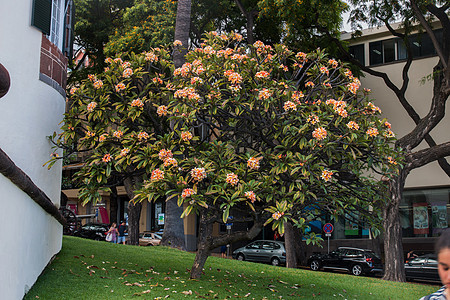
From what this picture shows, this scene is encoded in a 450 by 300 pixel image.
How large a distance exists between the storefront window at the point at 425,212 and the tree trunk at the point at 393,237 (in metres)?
11.0

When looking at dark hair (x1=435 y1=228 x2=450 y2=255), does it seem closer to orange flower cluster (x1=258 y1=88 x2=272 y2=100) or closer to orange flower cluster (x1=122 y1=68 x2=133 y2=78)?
orange flower cluster (x1=258 y1=88 x2=272 y2=100)

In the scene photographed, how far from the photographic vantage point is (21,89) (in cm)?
795

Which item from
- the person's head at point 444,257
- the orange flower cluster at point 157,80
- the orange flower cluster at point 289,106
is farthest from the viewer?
the orange flower cluster at point 157,80

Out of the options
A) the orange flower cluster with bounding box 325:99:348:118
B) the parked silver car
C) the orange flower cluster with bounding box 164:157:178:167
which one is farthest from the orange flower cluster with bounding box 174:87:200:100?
the parked silver car

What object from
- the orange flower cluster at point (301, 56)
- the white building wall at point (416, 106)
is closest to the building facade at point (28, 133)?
the orange flower cluster at point (301, 56)

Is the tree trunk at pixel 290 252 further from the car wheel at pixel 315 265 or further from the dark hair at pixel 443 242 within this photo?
the dark hair at pixel 443 242

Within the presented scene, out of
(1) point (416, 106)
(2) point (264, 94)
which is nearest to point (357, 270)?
(1) point (416, 106)

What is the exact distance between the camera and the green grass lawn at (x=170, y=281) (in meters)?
8.09

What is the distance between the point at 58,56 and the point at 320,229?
1001 inches

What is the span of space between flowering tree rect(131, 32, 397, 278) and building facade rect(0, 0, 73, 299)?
69.2 inches

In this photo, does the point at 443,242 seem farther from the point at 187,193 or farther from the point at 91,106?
the point at 91,106

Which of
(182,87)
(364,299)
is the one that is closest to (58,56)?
(182,87)

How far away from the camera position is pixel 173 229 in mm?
17719

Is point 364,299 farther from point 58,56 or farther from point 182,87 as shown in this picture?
point 58,56
